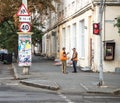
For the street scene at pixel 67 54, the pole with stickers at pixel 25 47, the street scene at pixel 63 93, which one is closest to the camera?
the street scene at pixel 63 93

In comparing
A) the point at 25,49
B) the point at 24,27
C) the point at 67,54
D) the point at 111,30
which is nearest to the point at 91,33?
the point at 111,30

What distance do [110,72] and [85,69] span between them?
1.87 m

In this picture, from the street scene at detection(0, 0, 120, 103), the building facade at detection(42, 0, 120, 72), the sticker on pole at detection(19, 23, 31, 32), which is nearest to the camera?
the street scene at detection(0, 0, 120, 103)

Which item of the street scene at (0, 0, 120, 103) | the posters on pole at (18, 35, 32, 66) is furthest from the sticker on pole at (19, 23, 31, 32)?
the posters on pole at (18, 35, 32, 66)

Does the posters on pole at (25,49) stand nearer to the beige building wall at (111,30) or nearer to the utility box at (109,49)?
the utility box at (109,49)

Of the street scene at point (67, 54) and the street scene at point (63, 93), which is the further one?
the street scene at point (67, 54)

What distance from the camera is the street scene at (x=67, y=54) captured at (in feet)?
59.2

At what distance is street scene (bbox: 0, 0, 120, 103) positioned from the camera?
1805 centimetres

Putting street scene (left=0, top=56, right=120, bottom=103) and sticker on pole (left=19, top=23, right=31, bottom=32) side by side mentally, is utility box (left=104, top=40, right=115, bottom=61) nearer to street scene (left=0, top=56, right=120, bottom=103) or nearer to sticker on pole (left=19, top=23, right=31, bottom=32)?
sticker on pole (left=19, top=23, right=31, bottom=32)

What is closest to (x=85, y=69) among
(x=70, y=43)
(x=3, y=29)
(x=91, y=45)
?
(x=91, y=45)

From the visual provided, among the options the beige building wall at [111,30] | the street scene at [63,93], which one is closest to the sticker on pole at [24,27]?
the street scene at [63,93]

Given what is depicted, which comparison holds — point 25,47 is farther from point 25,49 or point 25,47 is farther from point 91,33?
point 91,33

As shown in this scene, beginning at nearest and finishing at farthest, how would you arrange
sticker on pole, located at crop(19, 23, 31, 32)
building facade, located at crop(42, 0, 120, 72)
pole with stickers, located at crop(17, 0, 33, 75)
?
sticker on pole, located at crop(19, 23, 31, 32)
pole with stickers, located at crop(17, 0, 33, 75)
building facade, located at crop(42, 0, 120, 72)

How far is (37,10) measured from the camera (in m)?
45.4
